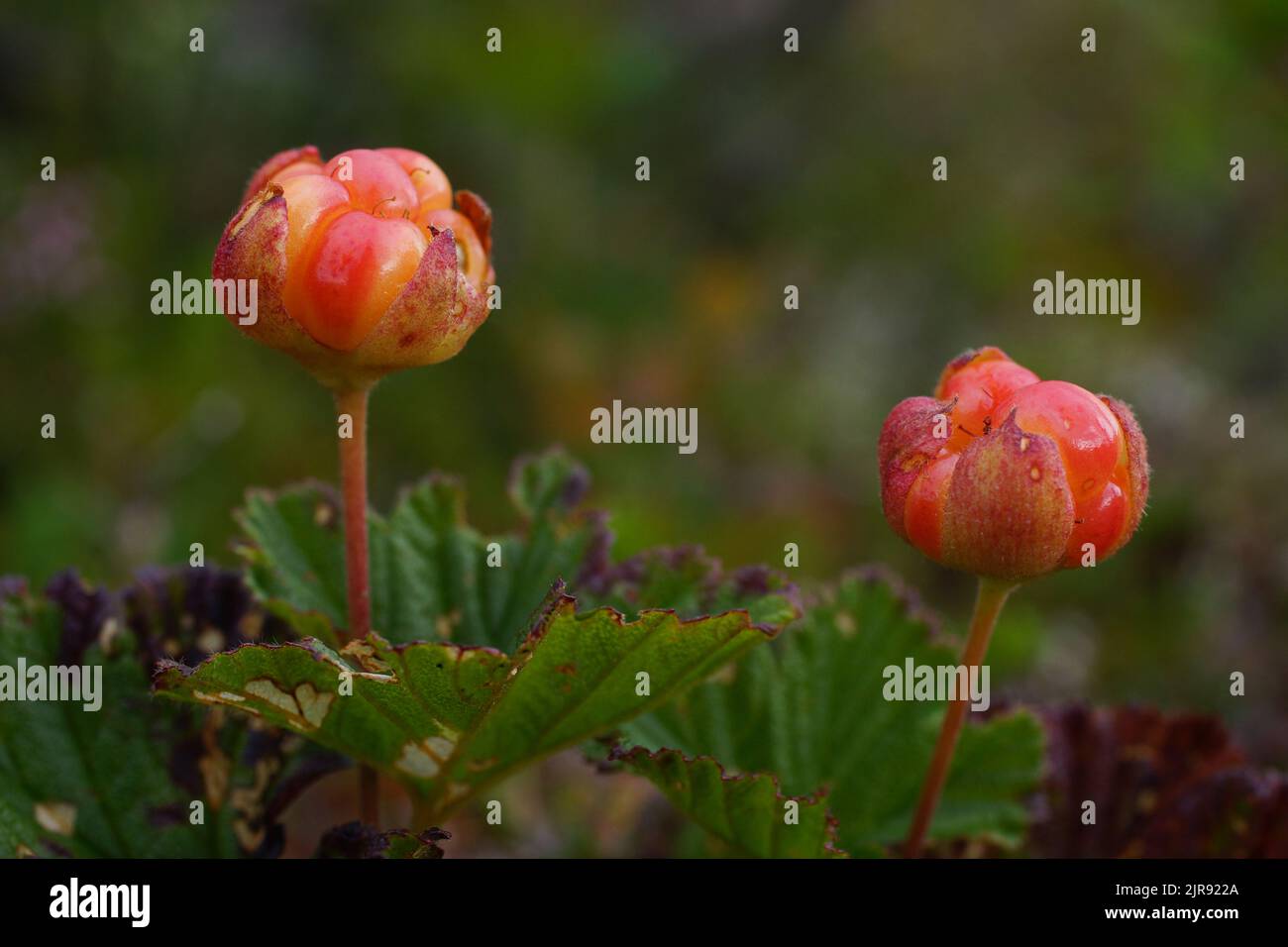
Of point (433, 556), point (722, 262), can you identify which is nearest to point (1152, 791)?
point (433, 556)

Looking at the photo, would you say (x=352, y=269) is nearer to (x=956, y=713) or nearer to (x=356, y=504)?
(x=356, y=504)

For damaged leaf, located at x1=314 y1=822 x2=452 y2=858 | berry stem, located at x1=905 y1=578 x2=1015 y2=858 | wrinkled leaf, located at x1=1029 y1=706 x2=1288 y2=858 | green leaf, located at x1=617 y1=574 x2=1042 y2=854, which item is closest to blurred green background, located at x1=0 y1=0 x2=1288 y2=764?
wrinkled leaf, located at x1=1029 y1=706 x2=1288 y2=858

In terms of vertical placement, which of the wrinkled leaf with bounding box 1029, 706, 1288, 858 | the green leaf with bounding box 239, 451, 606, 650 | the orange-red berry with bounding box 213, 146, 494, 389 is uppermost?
the orange-red berry with bounding box 213, 146, 494, 389

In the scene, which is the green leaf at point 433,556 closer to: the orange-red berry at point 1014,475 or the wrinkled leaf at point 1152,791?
the orange-red berry at point 1014,475

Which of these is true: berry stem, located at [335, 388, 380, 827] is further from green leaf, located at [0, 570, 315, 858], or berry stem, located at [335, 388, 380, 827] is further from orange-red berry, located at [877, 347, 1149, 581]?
orange-red berry, located at [877, 347, 1149, 581]

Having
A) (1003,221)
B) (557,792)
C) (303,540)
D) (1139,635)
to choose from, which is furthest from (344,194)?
(1003,221)
